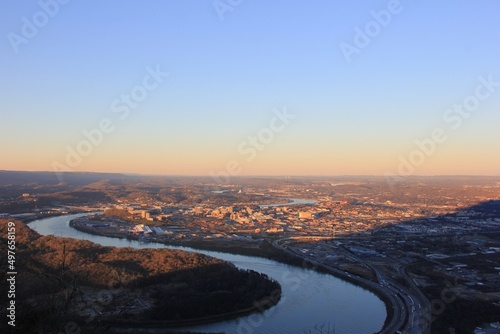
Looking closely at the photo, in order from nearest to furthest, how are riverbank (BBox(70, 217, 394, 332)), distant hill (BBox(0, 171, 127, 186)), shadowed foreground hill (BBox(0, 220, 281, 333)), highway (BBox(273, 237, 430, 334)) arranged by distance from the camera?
shadowed foreground hill (BBox(0, 220, 281, 333))
highway (BBox(273, 237, 430, 334))
riverbank (BBox(70, 217, 394, 332))
distant hill (BBox(0, 171, 127, 186))

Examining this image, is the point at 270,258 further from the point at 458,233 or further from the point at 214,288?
the point at 458,233

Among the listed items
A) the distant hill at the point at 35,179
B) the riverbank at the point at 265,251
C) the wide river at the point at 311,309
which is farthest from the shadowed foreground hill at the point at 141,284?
the distant hill at the point at 35,179

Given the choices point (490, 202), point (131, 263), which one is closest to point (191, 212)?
point (131, 263)

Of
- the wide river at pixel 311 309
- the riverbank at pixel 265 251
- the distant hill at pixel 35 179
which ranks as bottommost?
the wide river at pixel 311 309

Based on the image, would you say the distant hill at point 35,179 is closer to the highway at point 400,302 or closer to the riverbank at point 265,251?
the riverbank at point 265,251

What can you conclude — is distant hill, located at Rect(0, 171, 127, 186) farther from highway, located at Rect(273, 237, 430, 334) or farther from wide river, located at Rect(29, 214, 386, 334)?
highway, located at Rect(273, 237, 430, 334)

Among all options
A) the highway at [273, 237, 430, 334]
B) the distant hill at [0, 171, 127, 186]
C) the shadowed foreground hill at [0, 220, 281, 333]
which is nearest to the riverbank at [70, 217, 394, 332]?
the highway at [273, 237, 430, 334]

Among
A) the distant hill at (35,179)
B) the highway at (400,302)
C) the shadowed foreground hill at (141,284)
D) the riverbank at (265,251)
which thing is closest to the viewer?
the shadowed foreground hill at (141,284)

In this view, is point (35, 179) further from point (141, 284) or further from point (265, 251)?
point (141, 284)
